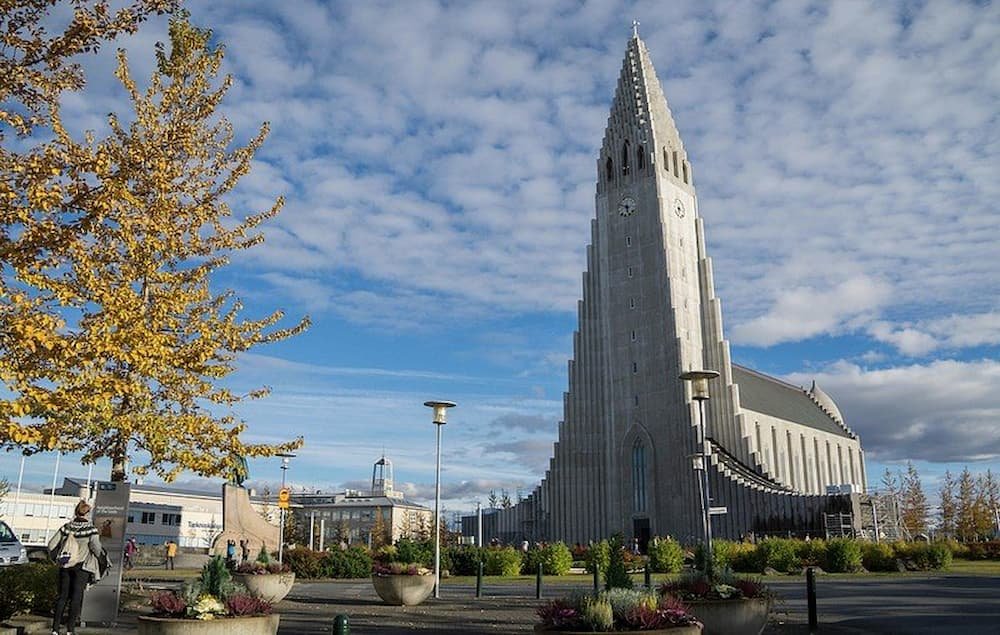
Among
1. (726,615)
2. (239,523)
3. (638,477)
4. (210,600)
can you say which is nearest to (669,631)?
(726,615)

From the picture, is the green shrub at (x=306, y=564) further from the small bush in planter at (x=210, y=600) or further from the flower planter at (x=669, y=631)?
the flower planter at (x=669, y=631)

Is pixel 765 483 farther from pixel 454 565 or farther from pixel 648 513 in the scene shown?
pixel 454 565

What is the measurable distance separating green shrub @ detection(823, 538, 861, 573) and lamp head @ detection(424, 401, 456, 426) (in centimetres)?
2349

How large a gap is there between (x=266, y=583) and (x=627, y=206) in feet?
193

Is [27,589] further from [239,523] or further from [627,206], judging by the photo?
[627,206]


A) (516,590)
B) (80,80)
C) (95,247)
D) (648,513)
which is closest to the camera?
(80,80)

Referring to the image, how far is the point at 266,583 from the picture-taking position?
20500mm

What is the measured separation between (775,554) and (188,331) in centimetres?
3167

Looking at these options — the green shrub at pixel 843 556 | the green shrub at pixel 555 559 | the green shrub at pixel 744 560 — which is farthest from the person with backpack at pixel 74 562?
the green shrub at pixel 843 556

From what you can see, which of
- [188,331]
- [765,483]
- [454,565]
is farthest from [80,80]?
[765,483]

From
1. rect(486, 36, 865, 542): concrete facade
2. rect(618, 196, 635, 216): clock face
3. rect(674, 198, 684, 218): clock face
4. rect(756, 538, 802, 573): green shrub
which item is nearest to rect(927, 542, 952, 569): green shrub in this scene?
rect(756, 538, 802, 573): green shrub

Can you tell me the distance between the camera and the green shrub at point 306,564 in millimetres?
37562

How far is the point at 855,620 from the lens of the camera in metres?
16.4

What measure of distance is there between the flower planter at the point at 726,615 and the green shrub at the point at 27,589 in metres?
11.3
